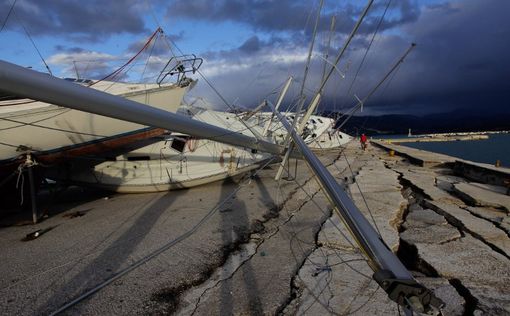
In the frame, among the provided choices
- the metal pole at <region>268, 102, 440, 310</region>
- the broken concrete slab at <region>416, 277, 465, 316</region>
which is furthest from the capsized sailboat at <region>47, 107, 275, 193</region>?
the metal pole at <region>268, 102, 440, 310</region>

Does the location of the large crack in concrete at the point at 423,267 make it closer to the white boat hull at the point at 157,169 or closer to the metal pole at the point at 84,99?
the metal pole at the point at 84,99

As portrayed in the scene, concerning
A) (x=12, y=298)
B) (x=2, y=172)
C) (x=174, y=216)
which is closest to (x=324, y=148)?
(x=174, y=216)

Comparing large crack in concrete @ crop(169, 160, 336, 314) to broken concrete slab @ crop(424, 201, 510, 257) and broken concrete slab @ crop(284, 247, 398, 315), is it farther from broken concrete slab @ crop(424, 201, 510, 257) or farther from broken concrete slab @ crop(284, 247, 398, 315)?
broken concrete slab @ crop(424, 201, 510, 257)

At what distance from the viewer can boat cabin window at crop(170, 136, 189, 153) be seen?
8930 mm

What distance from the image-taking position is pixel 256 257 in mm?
3725

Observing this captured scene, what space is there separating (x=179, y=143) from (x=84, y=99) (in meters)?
7.15

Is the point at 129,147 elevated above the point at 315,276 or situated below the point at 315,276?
above

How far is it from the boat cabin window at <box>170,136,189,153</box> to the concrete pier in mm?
2744

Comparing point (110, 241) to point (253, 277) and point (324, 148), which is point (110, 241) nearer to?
point (253, 277)

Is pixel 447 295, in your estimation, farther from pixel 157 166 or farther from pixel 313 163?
pixel 157 166

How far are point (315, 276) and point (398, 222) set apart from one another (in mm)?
2152

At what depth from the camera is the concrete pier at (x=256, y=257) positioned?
277 cm

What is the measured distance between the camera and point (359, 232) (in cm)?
148

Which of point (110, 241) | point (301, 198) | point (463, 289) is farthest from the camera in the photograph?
point (301, 198)
